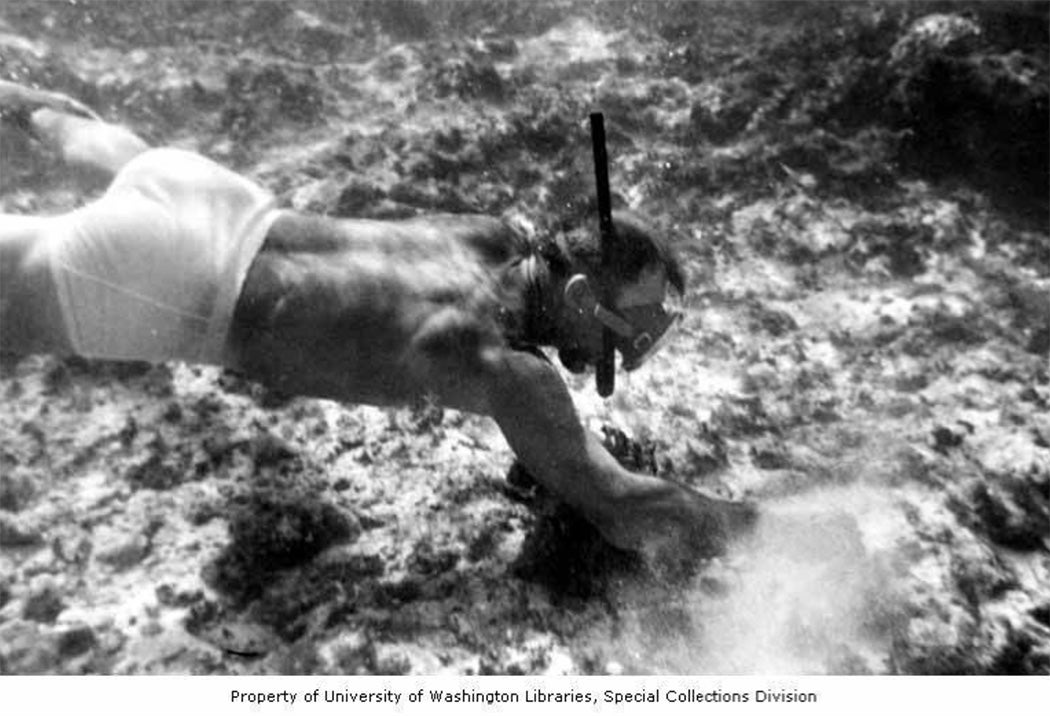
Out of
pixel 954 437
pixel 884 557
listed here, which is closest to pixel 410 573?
pixel 884 557

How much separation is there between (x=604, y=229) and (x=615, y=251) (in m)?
0.10

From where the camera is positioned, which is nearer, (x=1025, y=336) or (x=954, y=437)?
(x=954, y=437)

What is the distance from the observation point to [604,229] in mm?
2691

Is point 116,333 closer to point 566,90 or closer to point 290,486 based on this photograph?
point 290,486

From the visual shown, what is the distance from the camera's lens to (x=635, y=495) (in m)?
2.46

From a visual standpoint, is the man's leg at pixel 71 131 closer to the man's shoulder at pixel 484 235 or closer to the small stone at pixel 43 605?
the man's shoulder at pixel 484 235

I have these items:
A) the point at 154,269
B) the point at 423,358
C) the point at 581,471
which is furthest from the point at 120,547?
the point at 581,471

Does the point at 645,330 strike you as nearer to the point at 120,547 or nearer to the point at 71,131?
the point at 120,547

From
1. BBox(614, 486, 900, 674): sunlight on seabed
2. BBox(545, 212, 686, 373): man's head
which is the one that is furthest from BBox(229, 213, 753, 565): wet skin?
BBox(545, 212, 686, 373): man's head

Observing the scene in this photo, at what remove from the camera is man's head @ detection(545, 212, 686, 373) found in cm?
273

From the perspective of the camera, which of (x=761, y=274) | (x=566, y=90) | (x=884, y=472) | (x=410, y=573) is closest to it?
(x=410, y=573)

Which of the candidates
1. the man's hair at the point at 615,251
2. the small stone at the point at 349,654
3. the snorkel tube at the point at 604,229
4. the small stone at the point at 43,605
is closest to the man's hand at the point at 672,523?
the snorkel tube at the point at 604,229

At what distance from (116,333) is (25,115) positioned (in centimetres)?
204

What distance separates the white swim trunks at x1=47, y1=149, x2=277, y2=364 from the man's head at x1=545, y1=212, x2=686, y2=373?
46.4 inches
